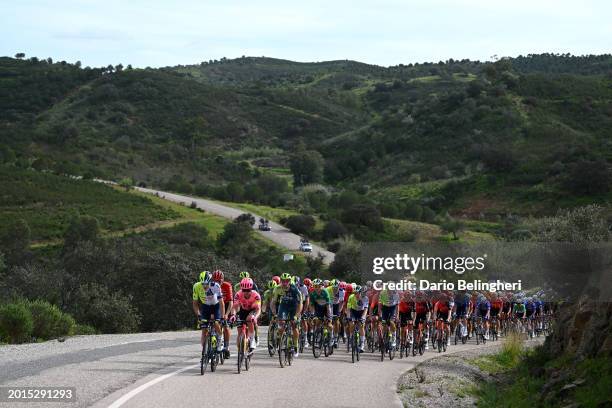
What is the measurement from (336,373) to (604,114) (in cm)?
8579

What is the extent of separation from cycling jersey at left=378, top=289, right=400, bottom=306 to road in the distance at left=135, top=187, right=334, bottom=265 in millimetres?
35464

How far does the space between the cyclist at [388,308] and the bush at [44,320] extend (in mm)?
8309

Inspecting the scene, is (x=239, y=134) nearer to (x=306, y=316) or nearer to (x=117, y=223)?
(x=117, y=223)


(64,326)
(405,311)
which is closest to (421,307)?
(405,311)

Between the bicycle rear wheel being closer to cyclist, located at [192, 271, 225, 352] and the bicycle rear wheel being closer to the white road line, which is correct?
cyclist, located at [192, 271, 225, 352]

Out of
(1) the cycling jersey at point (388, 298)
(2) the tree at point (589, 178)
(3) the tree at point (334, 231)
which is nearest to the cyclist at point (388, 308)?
(1) the cycling jersey at point (388, 298)

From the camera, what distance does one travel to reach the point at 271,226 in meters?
75.9

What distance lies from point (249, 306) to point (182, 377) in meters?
2.35

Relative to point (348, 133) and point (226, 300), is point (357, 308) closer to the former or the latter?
point (226, 300)

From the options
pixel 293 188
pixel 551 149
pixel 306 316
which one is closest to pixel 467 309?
pixel 306 316

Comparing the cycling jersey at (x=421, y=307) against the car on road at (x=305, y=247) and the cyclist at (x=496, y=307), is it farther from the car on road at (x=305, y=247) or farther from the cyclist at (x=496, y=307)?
the car on road at (x=305, y=247)

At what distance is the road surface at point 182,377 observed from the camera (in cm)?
1245

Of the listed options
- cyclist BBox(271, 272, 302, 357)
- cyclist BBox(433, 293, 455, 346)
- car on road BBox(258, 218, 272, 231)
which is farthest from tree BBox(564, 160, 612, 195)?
cyclist BBox(271, 272, 302, 357)

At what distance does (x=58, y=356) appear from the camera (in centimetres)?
1727
